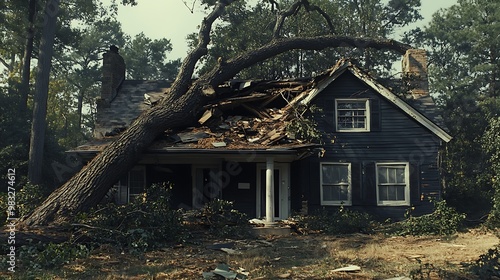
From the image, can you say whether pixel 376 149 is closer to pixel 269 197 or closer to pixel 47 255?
pixel 269 197

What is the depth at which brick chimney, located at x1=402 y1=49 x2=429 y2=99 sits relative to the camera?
19.9 meters

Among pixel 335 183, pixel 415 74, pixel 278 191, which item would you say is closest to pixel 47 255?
pixel 278 191

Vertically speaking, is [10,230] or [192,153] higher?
[192,153]

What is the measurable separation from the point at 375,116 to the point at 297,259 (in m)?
9.38

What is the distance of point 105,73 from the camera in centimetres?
2144

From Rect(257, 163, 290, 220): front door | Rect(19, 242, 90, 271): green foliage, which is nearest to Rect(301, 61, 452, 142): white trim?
Rect(257, 163, 290, 220): front door

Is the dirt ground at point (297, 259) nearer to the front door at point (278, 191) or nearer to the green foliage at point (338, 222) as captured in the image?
the green foliage at point (338, 222)

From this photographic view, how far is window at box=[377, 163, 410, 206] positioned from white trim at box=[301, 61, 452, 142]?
1.77 m

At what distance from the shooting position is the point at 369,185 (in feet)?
57.3

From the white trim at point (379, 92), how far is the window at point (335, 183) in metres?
2.83

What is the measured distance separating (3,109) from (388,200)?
69.8ft

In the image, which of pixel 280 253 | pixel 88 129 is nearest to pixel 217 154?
pixel 280 253

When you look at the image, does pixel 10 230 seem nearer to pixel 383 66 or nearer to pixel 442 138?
pixel 442 138

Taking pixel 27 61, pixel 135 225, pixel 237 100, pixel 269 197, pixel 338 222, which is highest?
pixel 27 61
